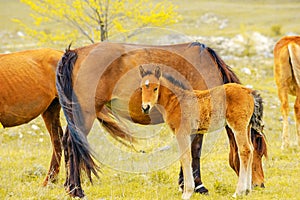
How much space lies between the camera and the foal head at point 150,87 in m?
5.91

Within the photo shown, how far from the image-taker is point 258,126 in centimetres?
653

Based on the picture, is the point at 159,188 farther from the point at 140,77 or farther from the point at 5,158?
the point at 5,158

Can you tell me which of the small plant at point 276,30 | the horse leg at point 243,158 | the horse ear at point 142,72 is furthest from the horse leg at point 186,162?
the small plant at point 276,30

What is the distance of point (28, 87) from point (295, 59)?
5.93 meters

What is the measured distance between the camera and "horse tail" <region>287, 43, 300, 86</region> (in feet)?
32.8

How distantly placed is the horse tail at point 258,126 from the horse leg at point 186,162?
3.32 ft

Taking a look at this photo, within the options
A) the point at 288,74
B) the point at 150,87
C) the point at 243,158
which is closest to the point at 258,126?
the point at 243,158

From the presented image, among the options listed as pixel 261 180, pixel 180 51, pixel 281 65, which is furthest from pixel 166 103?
pixel 281 65

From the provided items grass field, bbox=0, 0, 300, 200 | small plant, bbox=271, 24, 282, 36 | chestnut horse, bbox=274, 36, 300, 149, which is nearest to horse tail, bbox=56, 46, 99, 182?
grass field, bbox=0, 0, 300, 200

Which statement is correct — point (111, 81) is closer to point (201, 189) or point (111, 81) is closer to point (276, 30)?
point (201, 189)

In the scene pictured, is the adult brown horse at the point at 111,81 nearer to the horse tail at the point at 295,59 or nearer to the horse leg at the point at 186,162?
the horse leg at the point at 186,162

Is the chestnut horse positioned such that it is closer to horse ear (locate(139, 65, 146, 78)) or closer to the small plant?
horse ear (locate(139, 65, 146, 78))

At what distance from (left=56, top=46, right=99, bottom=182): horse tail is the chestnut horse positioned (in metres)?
5.10

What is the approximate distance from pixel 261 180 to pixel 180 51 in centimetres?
225
